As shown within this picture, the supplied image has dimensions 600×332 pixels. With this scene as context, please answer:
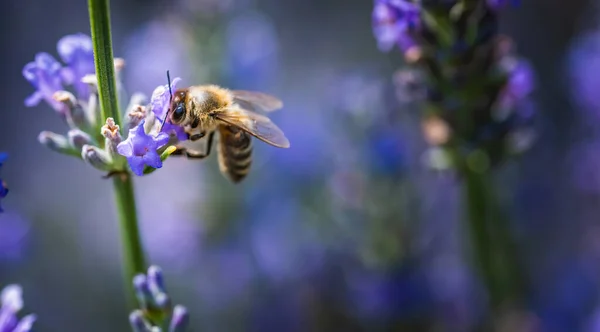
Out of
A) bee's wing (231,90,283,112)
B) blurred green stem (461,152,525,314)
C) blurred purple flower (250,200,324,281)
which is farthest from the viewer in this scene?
blurred purple flower (250,200,324,281)

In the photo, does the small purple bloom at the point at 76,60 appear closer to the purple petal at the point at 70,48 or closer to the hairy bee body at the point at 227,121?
the purple petal at the point at 70,48

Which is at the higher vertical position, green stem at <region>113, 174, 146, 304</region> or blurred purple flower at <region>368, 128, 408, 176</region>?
green stem at <region>113, 174, 146, 304</region>

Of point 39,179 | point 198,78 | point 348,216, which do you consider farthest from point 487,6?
point 39,179

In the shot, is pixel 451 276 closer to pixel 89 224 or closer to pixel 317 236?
pixel 317 236

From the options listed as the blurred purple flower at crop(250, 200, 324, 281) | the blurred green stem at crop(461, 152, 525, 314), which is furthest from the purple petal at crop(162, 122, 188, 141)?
the blurred purple flower at crop(250, 200, 324, 281)

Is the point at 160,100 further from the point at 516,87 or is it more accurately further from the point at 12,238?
the point at 12,238

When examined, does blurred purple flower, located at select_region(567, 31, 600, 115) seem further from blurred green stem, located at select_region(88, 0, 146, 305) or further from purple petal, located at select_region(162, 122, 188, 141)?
blurred green stem, located at select_region(88, 0, 146, 305)
